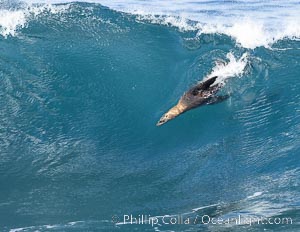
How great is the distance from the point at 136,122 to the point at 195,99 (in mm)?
1067

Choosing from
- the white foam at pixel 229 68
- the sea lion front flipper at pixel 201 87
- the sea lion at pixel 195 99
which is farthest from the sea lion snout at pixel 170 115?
the white foam at pixel 229 68

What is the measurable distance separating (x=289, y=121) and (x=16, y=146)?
4.53m

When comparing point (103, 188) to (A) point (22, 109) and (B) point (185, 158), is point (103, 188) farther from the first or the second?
(A) point (22, 109)

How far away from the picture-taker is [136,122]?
34.0ft

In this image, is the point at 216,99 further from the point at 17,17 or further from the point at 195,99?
the point at 17,17

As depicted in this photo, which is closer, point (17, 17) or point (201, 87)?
point (201, 87)

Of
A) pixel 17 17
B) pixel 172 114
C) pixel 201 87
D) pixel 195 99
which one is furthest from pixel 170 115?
pixel 17 17

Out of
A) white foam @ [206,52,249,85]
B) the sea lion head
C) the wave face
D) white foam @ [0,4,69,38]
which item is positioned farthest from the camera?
white foam @ [0,4,69,38]

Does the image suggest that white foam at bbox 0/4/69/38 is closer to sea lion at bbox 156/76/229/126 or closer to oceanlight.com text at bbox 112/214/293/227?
sea lion at bbox 156/76/229/126

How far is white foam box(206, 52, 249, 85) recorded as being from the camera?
35.8 feet

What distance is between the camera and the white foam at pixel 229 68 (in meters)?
10.9

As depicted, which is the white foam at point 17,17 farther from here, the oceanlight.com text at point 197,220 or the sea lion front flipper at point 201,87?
the oceanlight.com text at point 197,220

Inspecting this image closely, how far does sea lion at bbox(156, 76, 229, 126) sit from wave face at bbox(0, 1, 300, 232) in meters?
0.14

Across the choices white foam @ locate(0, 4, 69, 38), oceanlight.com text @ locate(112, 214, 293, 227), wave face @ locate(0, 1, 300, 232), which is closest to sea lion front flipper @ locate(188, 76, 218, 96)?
wave face @ locate(0, 1, 300, 232)
